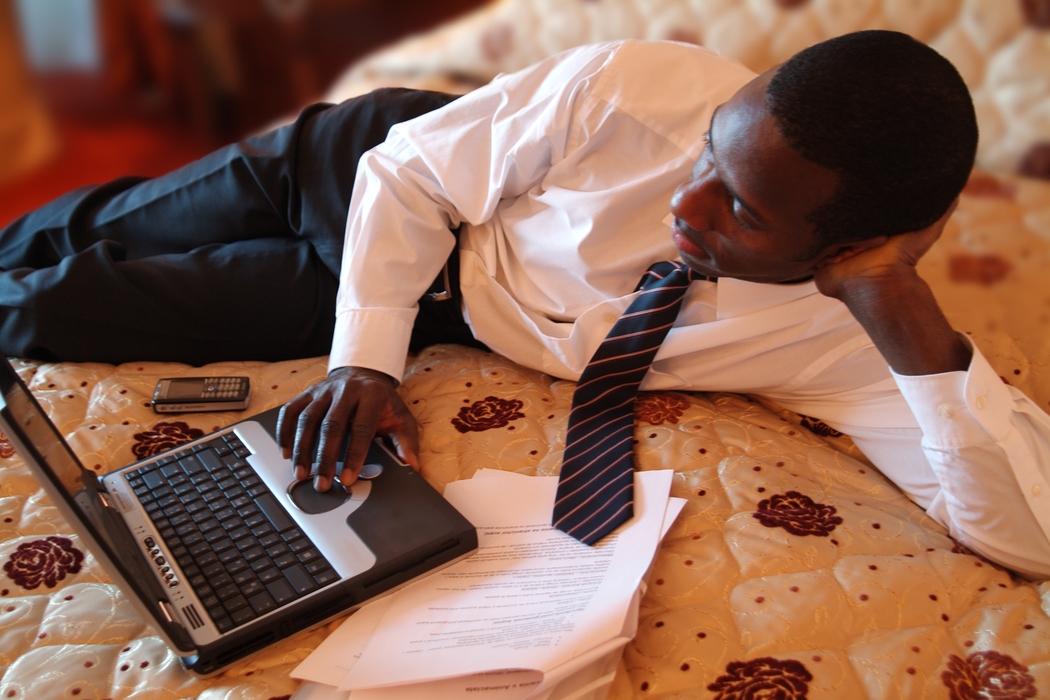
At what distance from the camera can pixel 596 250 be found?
1066 millimetres

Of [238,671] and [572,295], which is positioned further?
[572,295]

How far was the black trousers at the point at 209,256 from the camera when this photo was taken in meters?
1.13

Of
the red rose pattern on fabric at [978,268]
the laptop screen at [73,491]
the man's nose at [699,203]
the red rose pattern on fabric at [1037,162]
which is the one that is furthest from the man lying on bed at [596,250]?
the red rose pattern on fabric at [1037,162]

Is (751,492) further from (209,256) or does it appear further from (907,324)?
(209,256)

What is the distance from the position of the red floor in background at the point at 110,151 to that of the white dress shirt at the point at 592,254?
34cm

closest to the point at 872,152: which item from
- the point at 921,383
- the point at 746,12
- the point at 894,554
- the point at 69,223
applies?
the point at 921,383

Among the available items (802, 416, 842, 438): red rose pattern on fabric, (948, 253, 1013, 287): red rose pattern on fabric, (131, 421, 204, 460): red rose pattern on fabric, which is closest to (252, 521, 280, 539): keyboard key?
(131, 421, 204, 460): red rose pattern on fabric

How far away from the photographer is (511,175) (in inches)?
42.8

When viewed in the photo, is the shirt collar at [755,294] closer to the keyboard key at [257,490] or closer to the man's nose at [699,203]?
the man's nose at [699,203]

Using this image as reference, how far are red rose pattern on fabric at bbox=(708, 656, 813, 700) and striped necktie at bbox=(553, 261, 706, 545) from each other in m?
0.26

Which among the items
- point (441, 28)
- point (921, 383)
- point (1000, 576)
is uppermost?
point (441, 28)

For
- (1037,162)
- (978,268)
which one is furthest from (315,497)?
(1037,162)

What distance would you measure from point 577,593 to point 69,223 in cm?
106

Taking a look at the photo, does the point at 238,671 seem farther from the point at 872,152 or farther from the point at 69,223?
the point at 69,223
